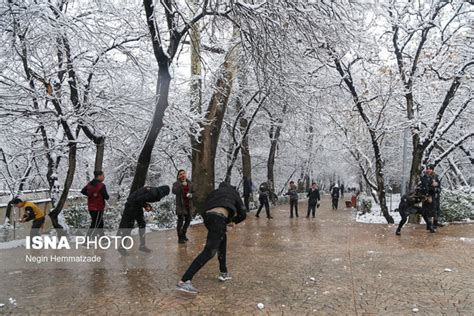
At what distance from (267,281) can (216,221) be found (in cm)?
134

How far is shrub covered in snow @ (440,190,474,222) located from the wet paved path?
535cm

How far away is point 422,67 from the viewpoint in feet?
50.4

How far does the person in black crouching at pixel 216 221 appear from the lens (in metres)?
5.58

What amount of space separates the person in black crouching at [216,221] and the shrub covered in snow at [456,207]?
11.6 m

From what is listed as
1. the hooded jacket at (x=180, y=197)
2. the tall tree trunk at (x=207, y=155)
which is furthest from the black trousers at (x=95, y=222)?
the tall tree trunk at (x=207, y=155)

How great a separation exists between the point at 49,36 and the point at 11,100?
8.86ft

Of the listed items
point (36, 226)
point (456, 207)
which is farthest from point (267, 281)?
point (456, 207)

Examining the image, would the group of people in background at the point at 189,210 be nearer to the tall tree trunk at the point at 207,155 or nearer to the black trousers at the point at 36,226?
the black trousers at the point at 36,226

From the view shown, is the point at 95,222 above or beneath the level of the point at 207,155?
beneath

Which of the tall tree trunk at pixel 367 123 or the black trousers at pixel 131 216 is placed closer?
the black trousers at pixel 131 216

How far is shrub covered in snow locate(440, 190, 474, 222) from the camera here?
14836 mm

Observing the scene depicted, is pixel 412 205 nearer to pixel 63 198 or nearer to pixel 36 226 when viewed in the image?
pixel 63 198

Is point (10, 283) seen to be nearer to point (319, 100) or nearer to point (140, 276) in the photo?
point (140, 276)

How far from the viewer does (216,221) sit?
5.75 metres
